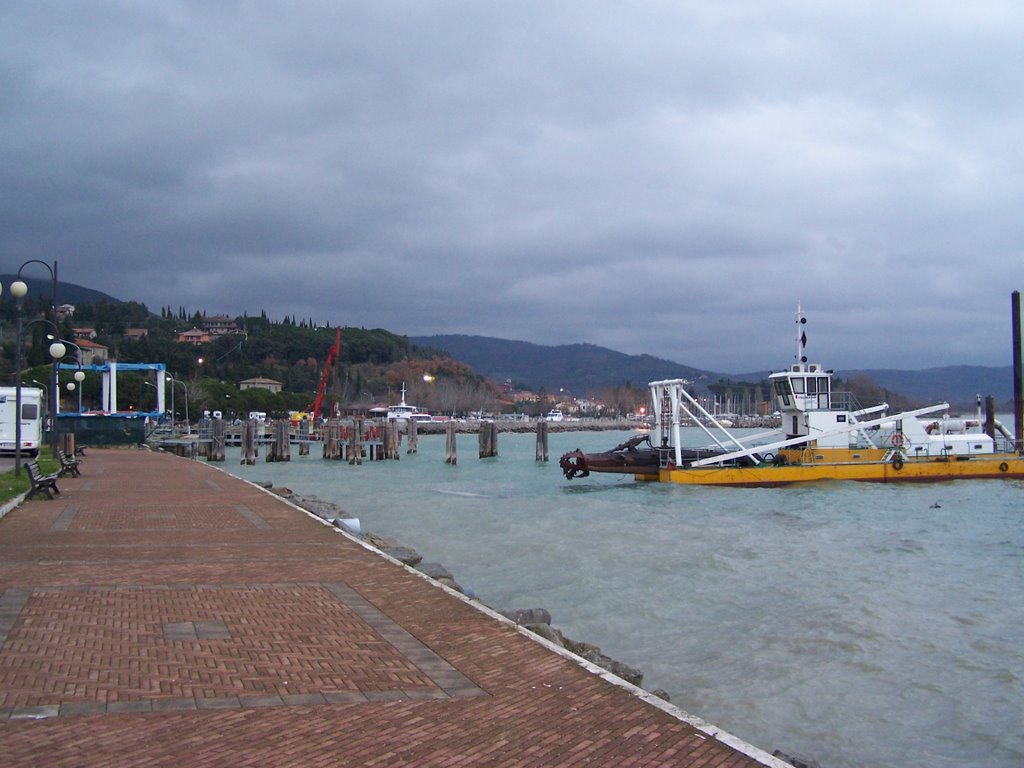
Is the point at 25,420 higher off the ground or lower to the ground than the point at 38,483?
higher

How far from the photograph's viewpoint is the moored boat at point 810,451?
32.8 meters

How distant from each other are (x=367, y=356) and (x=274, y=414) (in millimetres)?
68944

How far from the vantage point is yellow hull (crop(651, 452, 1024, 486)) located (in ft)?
106

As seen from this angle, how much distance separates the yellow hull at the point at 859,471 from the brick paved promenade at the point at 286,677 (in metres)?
22.5

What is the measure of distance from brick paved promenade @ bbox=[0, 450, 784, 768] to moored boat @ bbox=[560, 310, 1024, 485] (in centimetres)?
2306

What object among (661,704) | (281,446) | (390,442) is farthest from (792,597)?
(390,442)

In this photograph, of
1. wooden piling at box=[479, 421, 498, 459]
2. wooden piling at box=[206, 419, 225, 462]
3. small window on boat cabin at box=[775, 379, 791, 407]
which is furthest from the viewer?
wooden piling at box=[479, 421, 498, 459]

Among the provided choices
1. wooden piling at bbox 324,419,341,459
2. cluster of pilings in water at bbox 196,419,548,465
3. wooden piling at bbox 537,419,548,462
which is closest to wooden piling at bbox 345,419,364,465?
cluster of pilings in water at bbox 196,419,548,465

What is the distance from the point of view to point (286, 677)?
6637mm

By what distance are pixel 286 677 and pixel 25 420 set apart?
30898mm

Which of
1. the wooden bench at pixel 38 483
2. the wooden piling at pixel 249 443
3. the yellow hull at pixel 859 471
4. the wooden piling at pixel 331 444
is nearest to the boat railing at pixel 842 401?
the yellow hull at pixel 859 471

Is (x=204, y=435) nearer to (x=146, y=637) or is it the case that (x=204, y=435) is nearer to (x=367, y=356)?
(x=146, y=637)

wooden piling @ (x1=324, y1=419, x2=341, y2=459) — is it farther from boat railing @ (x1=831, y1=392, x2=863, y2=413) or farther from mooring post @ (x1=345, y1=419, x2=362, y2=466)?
boat railing @ (x1=831, y1=392, x2=863, y2=413)

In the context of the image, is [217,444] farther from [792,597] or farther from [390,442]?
[792,597]
